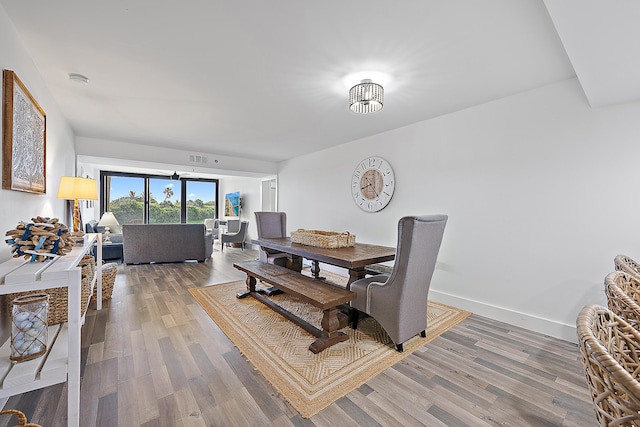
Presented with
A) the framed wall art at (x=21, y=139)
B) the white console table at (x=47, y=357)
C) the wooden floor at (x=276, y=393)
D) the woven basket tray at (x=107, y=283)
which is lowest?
the wooden floor at (x=276, y=393)

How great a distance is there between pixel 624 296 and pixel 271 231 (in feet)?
12.9

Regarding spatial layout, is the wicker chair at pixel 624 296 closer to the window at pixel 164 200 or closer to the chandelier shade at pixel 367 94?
the chandelier shade at pixel 367 94

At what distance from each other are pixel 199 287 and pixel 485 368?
347 cm

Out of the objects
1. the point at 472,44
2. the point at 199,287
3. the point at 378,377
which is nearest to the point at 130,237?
the point at 199,287

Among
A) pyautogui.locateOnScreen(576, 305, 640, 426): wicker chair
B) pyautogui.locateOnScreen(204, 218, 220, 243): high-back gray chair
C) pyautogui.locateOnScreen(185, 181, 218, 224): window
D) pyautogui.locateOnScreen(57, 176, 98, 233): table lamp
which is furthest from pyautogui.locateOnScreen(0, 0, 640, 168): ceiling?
pyautogui.locateOnScreen(185, 181, 218, 224): window

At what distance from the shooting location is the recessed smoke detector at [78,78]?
7.58 ft

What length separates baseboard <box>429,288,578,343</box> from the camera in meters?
2.40

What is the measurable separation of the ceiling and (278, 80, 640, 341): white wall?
0.88 ft

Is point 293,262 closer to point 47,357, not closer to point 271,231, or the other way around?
point 271,231

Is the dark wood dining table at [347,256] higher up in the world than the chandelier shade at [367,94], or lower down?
lower down

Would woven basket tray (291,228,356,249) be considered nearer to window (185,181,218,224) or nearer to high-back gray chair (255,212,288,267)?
high-back gray chair (255,212,288,267)

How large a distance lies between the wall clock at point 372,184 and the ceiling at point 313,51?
0.98 meters

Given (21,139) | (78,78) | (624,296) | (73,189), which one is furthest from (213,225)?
(624,296)

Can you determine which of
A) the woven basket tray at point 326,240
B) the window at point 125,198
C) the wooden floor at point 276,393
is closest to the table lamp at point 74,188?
the wooden floor at point 276,393
